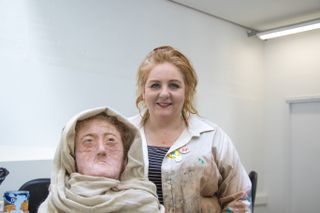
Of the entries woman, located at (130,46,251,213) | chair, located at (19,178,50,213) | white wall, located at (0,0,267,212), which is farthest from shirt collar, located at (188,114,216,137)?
white wall, located at (0,0,267,212)

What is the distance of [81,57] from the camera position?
2660mm

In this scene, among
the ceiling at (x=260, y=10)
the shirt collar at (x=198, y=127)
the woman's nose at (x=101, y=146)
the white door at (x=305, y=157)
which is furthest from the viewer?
the white door at (x=305, y=157)

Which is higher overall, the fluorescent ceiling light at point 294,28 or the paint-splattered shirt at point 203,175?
the fluorescent ceiling light at point 294,28

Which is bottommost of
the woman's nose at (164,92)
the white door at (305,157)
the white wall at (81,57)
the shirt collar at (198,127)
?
the white door at (305,157)

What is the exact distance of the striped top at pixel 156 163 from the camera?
1.31 metres

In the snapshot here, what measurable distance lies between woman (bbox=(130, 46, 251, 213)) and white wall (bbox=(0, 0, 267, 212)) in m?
1.23

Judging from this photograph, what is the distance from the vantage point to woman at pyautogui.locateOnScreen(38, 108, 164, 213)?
3.21 ft

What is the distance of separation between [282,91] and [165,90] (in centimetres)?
359

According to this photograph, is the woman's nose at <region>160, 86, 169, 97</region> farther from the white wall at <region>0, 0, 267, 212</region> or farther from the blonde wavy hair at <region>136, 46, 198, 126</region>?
the white wall at <region>0, 0, 267, 212</region>

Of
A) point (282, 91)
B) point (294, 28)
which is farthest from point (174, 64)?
point (282, 91)

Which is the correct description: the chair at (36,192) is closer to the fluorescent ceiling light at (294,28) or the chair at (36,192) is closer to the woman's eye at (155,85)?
the woman's eye at (155,85)

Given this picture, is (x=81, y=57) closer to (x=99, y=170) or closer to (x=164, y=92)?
(x=164, y=92)

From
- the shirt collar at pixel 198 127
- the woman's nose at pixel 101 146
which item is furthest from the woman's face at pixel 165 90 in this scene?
the woman's nose at pixel 101 146

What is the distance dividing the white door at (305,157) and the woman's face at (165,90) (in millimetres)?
3432
